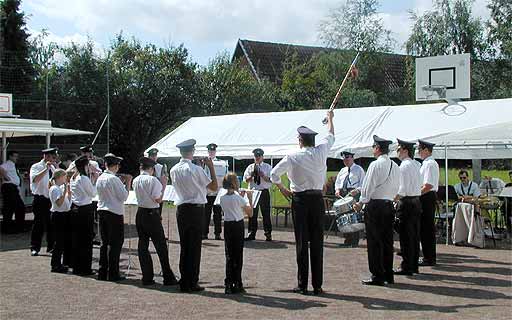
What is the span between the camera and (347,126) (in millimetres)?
16156

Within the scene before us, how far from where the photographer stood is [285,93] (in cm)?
3734

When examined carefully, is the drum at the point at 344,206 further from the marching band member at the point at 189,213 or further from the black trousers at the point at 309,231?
the marching band member at the point at 189,213

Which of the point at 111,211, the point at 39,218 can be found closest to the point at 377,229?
the point at 111,211

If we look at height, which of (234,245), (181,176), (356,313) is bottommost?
(356,313)

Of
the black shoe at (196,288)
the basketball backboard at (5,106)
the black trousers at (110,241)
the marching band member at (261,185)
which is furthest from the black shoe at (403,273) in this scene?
the basketball backboard at (5,106)

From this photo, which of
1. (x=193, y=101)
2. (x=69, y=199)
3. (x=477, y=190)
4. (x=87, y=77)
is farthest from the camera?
(x=193, y=101)

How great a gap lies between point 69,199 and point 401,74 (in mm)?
37687

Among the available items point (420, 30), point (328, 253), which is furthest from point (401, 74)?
point (328, 253)

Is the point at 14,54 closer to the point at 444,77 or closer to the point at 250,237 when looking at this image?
the point at 250,237

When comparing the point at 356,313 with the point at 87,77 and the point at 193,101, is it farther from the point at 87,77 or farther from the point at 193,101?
the point at 193,101

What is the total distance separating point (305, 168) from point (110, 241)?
3.13 metres

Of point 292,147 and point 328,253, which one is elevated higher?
point 292,147

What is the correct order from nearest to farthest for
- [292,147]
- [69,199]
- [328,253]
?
1. [69,199]
2. [328,253]
3. [292,147]

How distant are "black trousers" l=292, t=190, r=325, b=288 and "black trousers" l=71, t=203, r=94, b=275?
347 cm
